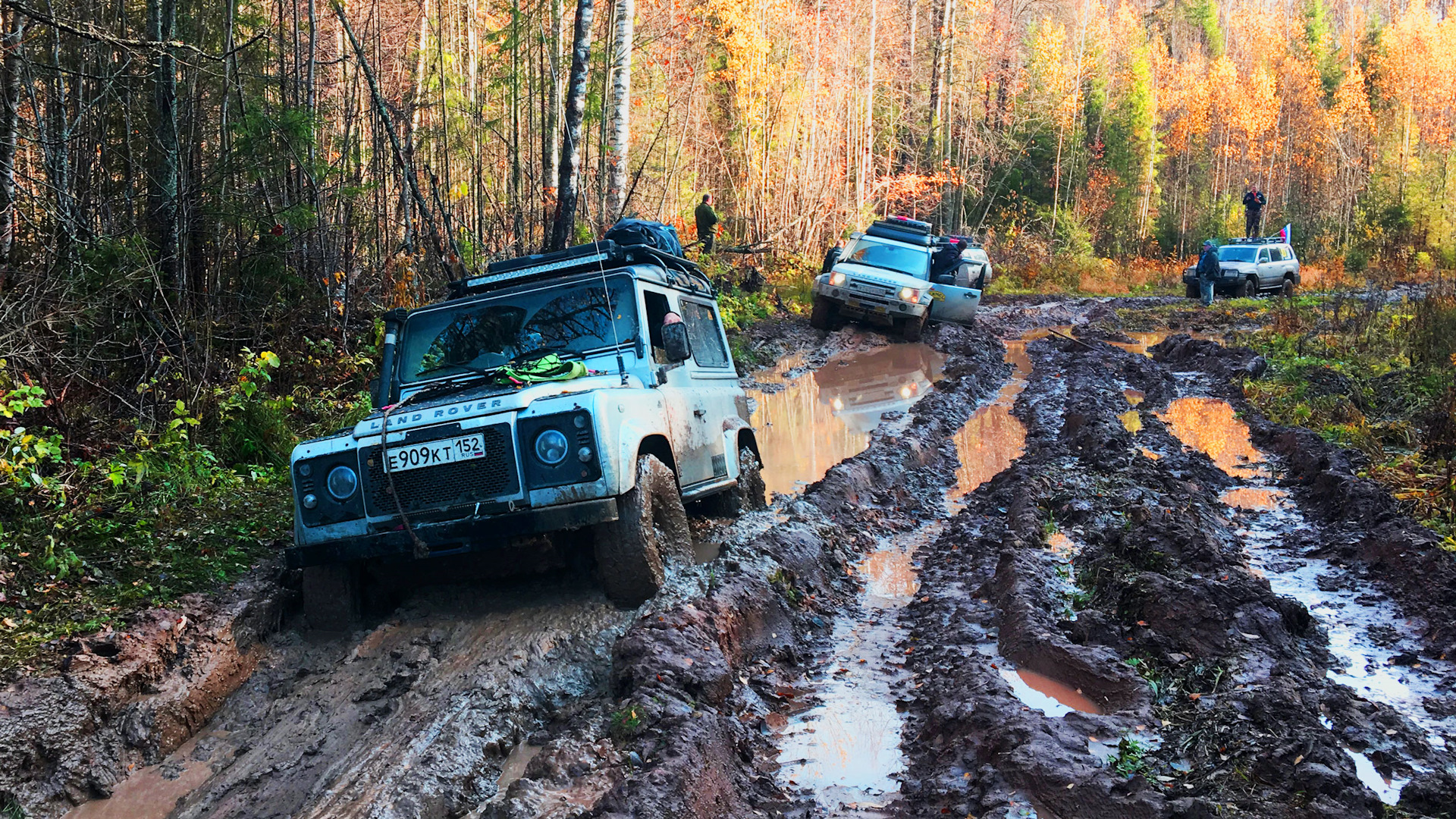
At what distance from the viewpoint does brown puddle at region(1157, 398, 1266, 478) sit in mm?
10266

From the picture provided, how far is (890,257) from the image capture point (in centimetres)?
1877

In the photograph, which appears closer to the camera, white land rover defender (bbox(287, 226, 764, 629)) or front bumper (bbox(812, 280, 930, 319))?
white land rover defender (bbox(287, 226, 764, 629))

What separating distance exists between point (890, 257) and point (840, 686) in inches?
563

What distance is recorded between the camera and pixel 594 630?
5.20 meters

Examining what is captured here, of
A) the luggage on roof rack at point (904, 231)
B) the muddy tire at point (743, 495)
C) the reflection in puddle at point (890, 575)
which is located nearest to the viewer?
the reflection in puddle at point (890, 575)

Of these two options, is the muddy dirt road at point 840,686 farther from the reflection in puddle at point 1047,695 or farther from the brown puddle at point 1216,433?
the brown puddle at point 1216,433

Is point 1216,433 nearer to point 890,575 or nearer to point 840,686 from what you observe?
point 890,575

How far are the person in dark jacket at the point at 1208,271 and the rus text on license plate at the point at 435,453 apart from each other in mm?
26424

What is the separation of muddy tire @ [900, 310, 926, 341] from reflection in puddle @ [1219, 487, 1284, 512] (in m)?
9.57

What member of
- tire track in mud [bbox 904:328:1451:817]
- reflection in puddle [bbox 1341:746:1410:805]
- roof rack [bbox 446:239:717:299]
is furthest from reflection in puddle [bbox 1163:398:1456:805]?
roof rack [bbox 446:239:717:299]

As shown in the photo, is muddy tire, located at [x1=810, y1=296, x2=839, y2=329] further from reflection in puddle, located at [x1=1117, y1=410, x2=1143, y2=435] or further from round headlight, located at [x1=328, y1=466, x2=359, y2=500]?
round headlight, located at [x1=328, y1=466, x2=359, y2=500]

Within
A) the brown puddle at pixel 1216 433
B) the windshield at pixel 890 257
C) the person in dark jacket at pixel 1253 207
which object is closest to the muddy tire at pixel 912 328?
the windshield at pixel 890 257

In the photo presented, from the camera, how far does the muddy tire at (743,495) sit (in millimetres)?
7555

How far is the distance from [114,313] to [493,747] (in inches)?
211
